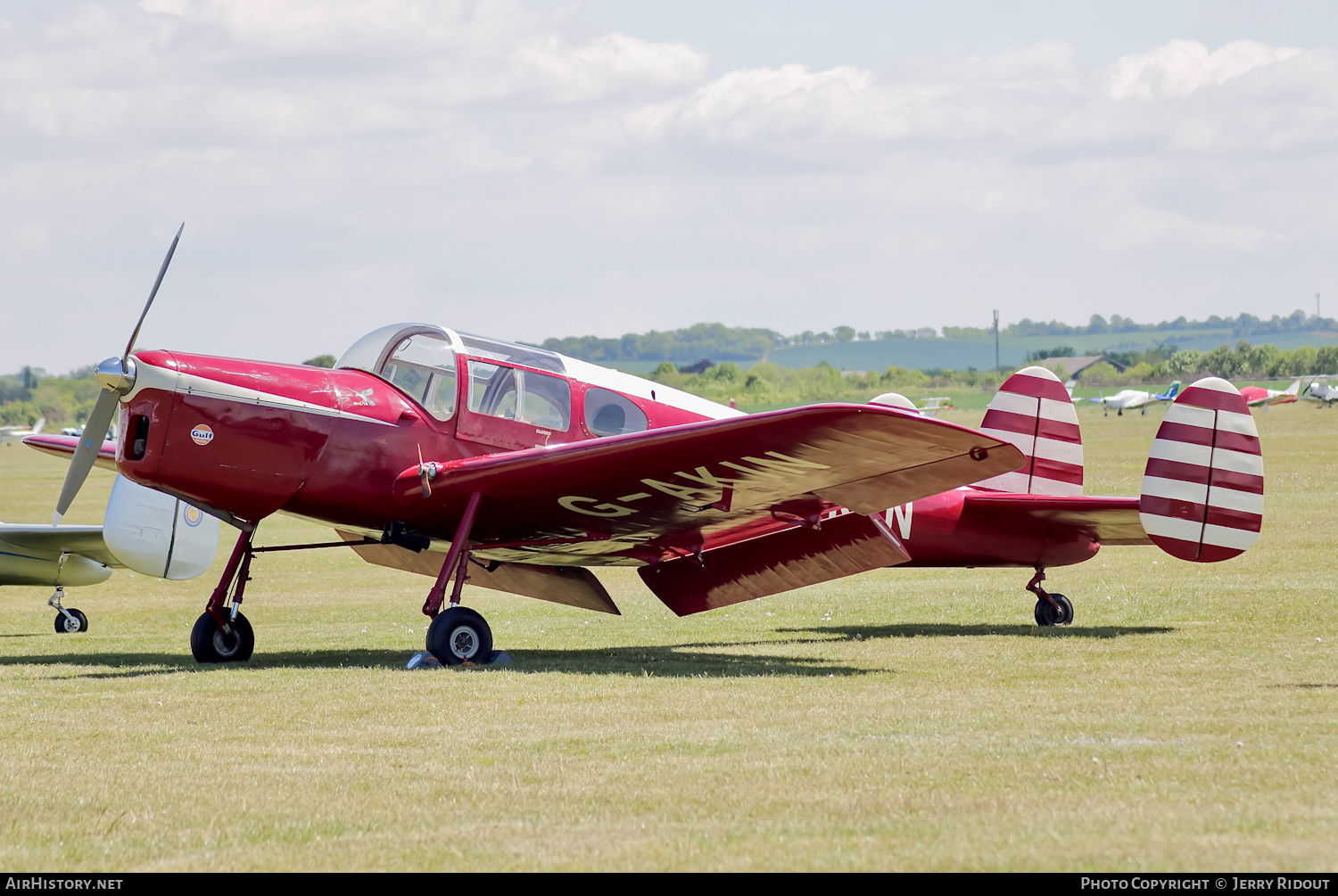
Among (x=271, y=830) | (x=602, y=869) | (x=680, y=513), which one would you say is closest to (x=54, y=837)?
(x=271, y=830)

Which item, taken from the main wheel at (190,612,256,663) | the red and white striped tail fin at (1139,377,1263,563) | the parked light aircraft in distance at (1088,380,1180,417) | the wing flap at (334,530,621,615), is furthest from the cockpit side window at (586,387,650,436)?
the parked light aircraft in distance at (1088,380,1180,417)

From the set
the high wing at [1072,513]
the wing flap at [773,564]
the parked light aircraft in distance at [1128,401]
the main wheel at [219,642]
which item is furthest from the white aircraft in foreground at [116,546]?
the parked light aircraft in distance at [1128,401]

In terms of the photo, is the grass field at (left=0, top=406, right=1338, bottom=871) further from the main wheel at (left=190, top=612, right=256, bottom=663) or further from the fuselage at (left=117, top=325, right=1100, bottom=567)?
the fuselage at (left=117, top=325, right=1100, bottom=567)

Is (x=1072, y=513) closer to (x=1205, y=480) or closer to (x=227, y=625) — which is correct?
(x=1205, y=480)

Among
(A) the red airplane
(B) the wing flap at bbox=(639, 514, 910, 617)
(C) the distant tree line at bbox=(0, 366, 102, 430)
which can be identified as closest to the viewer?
(A) the red airplane

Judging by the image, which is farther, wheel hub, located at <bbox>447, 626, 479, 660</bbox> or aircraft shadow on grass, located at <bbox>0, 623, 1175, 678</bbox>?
wheel hub, located at <bbox>447, 626, 479, 660</bbox>

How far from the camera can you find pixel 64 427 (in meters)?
127

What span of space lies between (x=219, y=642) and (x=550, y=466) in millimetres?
3813

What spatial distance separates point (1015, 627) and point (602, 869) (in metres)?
10.7

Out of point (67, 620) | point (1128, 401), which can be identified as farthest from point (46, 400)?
point (67, 620)

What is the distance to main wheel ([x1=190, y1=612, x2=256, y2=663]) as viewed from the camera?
12.7m

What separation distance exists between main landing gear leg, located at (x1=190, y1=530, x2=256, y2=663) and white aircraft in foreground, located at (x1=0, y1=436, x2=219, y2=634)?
10.2ft

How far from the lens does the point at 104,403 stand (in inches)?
464

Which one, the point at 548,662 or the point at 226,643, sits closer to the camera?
the point at 548,662
